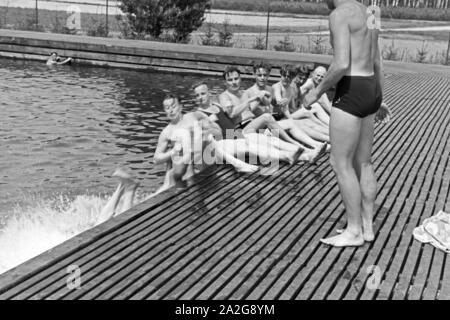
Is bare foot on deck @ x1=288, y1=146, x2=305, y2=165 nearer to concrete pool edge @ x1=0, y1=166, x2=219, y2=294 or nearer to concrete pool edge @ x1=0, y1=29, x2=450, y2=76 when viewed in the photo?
concrete pool edge @ x1=0, y1=166, x2=219, y2=294

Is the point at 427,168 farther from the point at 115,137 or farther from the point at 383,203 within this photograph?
the point at 115,137

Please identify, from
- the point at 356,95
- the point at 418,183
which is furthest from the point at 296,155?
the point at 356,95

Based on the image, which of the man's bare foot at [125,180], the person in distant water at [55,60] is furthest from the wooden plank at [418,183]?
the person in distant water at [55,60]

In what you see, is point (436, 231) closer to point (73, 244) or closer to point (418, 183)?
point (418, 183)

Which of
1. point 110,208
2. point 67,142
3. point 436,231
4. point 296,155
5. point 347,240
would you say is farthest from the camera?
point 67,142

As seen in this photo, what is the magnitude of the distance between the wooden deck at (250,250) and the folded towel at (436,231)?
0.08 meters

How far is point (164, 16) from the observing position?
2275 centimetres

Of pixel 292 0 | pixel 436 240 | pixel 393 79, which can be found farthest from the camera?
pixel 292 0

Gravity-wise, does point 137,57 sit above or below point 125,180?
above

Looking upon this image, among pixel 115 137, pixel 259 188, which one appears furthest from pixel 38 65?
pixel 259 188

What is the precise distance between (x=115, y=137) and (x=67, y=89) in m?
4.47

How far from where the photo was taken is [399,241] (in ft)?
16.9

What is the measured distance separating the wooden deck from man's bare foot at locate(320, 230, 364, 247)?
0.16ft

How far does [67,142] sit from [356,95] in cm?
711
